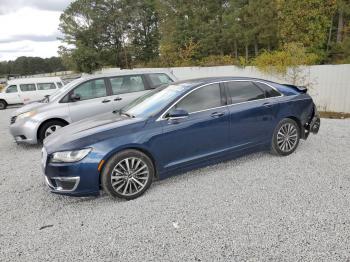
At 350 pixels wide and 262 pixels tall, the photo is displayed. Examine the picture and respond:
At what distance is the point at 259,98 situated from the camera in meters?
4.35

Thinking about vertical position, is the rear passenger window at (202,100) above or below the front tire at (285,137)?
above

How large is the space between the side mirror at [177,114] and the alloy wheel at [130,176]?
0.70m

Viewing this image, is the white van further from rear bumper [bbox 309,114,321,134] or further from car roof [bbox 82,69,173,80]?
rear bumper [bbox 309,114,321,134]

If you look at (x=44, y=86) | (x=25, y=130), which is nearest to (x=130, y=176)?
(x=25, y=130)

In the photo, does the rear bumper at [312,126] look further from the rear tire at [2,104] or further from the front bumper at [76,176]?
the rear tire at [2,104]

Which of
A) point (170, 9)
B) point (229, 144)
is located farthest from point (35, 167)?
point (170, 9)

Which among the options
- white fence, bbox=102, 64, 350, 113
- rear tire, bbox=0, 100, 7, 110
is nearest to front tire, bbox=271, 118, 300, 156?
white fence, bbox=102, 64, 350, 113

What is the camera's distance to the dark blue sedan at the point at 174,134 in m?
3.25

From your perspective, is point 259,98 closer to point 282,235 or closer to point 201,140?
point 201,140

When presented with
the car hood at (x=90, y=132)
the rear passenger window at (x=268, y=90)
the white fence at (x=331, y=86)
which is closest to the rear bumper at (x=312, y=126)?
the rear passenger window at (x=268, y=90)

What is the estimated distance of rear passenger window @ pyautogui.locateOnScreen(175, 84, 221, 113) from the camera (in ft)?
12.4

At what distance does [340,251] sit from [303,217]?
0.53 meters

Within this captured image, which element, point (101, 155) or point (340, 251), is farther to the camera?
point (101, 155)

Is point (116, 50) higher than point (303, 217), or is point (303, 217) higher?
point (116, 50)
